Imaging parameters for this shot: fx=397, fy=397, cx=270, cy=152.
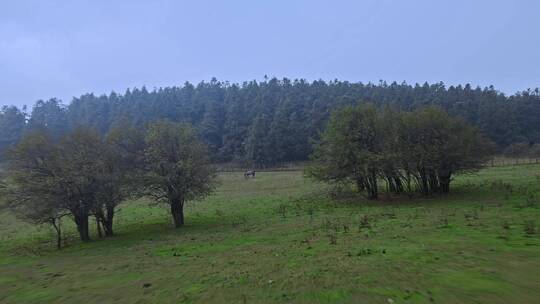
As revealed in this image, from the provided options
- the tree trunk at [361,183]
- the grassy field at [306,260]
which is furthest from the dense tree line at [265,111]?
the grassy field at [306,260]

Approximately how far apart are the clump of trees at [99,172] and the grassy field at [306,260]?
8.32 ft

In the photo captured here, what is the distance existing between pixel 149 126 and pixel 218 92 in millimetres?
133916

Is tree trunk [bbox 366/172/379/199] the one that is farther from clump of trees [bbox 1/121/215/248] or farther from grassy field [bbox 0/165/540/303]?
clump of trees [bbox 1/121/215/248]

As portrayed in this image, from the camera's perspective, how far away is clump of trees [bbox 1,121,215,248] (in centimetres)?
2533

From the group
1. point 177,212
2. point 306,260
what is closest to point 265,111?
point 177,212

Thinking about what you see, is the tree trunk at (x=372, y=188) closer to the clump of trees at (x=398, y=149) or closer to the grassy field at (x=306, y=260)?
the clump of trees at (x=398, y=149)

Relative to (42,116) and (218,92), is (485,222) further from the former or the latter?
(42,116)

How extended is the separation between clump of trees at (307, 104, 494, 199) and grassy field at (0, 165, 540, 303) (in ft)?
18.0

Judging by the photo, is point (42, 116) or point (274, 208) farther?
point (42, 116)

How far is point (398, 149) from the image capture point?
123ft

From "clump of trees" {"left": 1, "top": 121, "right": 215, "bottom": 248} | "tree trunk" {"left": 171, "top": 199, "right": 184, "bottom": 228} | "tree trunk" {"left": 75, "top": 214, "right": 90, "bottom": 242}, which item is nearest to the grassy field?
"tree trunk" {"left": 171, "top": 199, "right": 184, "bottom": 228}

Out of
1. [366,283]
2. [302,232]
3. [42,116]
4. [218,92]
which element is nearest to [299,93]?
[218,92]

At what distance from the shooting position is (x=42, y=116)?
15550cm

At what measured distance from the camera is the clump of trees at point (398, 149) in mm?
36219
